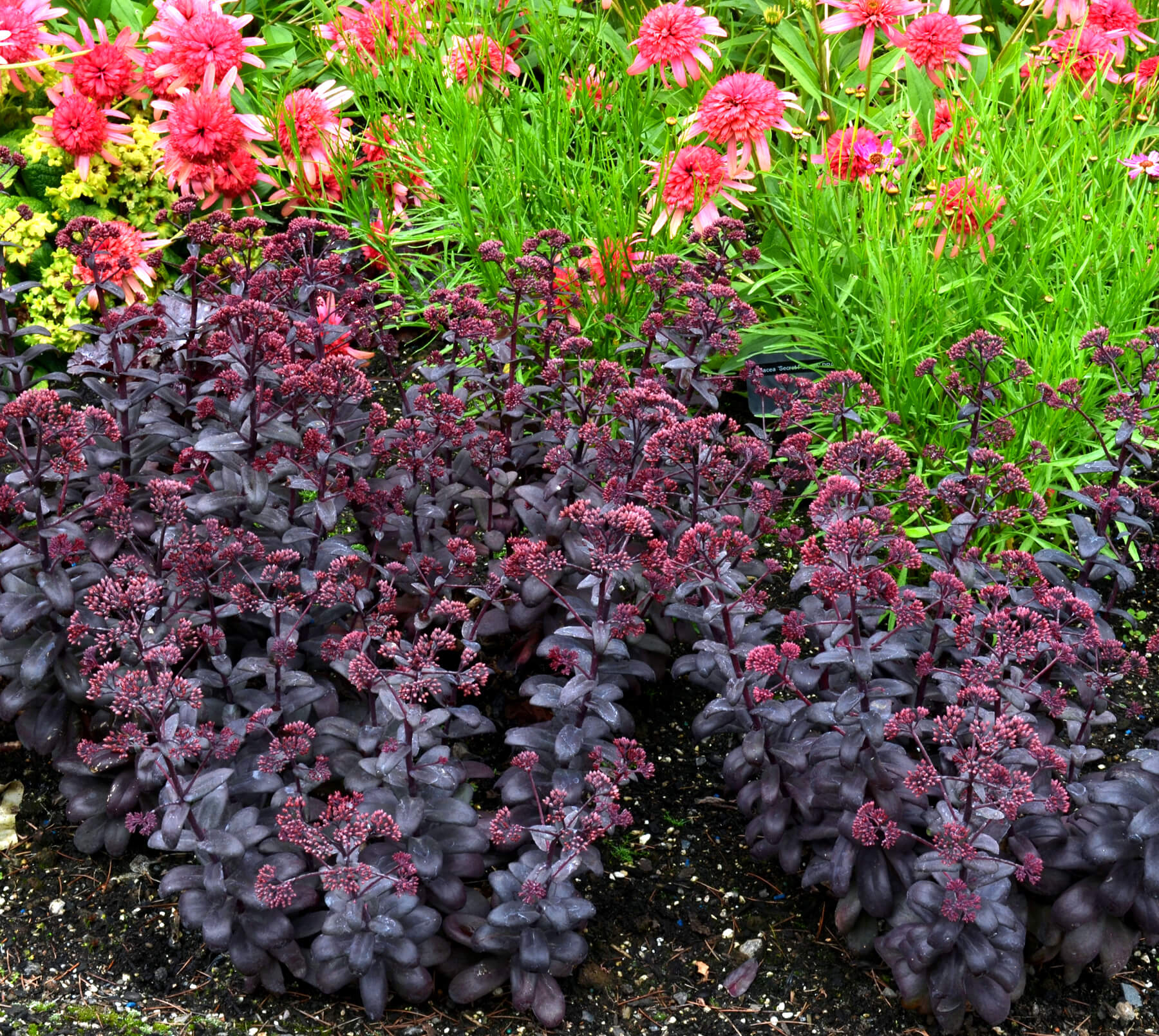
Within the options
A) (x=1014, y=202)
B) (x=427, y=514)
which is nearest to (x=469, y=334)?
(x=427, y=514)

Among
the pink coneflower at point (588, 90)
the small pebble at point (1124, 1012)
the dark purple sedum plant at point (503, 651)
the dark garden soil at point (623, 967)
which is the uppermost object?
the pink coneflower at point (588, 90)

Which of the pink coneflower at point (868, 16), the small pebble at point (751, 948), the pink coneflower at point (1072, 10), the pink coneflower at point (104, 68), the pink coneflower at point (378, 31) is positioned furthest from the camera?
the pink coneflower at point (378, 31)

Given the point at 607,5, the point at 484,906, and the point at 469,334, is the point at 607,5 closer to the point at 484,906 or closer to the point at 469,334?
the point at 469,334

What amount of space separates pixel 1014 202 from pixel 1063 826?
1.81 m

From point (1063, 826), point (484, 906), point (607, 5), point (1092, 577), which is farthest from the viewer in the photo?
point (607, 5)

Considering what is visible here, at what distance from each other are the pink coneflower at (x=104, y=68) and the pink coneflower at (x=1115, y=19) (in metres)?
2.90

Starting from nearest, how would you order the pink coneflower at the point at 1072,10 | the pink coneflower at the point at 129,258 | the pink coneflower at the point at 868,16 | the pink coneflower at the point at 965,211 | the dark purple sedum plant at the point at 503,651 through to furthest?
the dark purple sedum plant at the point at 503,651, the pink coneflower at the point at 129,258, the pink coneflower at the point at 965,211, the pink coneflower at the point at 868,16, the pink coneflower at the point at 1072,10

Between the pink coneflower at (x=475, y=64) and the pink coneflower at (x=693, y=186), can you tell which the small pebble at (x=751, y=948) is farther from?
the pink coneflower at (x=475, y=64)

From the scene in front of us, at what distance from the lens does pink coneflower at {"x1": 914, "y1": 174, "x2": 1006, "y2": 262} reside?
2.89 meters

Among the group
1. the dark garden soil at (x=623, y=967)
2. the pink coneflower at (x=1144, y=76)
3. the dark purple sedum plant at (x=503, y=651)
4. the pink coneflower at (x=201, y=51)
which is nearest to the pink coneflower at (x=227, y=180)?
the pink coneflower at (x=201, y=51)

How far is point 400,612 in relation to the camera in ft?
7.74

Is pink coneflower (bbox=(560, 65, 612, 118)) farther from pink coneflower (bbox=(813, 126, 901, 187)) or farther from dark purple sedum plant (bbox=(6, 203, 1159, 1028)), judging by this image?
dark purple sedum plant (bbox=(6, 203, 1159, 1028))

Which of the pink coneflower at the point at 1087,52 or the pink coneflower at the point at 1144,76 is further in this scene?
the pink coneflower at the point at 1144,76

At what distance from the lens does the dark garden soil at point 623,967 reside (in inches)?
76.5
